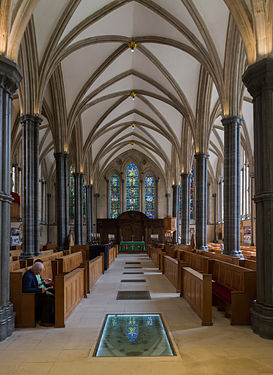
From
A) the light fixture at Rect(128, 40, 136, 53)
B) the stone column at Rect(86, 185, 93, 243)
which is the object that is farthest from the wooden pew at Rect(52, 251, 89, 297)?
the stone column at Rect(86, 185, 93, 243)

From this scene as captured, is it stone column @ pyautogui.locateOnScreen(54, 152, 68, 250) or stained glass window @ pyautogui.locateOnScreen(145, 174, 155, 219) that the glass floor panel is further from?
stained glass window @ pyautogui.locateOnScreen(145, 174, 155, 219)

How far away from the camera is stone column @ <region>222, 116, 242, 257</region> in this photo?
1411 centimetres

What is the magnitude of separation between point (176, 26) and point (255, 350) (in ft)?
42.8

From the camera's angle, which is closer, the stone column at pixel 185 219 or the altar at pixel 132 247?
the stone column at pixel 185 219

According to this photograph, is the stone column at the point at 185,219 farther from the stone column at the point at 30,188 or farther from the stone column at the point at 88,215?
the stone column at the point at 30,188

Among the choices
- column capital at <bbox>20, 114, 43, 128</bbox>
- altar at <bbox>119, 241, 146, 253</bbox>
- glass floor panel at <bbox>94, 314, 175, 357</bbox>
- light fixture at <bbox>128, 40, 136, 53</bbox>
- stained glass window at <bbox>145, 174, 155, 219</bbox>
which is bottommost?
altar at <bbox>119, 241, 146, 253</bbox>

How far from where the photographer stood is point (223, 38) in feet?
47.1

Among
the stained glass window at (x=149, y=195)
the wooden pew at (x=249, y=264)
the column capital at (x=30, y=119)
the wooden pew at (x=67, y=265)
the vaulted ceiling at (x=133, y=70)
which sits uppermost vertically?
the vaulted ceiling at (x=133, y=70)

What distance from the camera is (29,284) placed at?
24.7ft

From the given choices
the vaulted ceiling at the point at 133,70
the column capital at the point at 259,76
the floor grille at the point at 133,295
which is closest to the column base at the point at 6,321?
the floor grille at the point at 133,295

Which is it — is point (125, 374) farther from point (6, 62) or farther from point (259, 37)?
point (259, 37)

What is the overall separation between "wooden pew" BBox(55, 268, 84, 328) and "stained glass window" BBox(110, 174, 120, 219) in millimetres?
31067

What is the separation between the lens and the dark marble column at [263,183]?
6973mm

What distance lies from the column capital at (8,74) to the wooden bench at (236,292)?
5.81m
